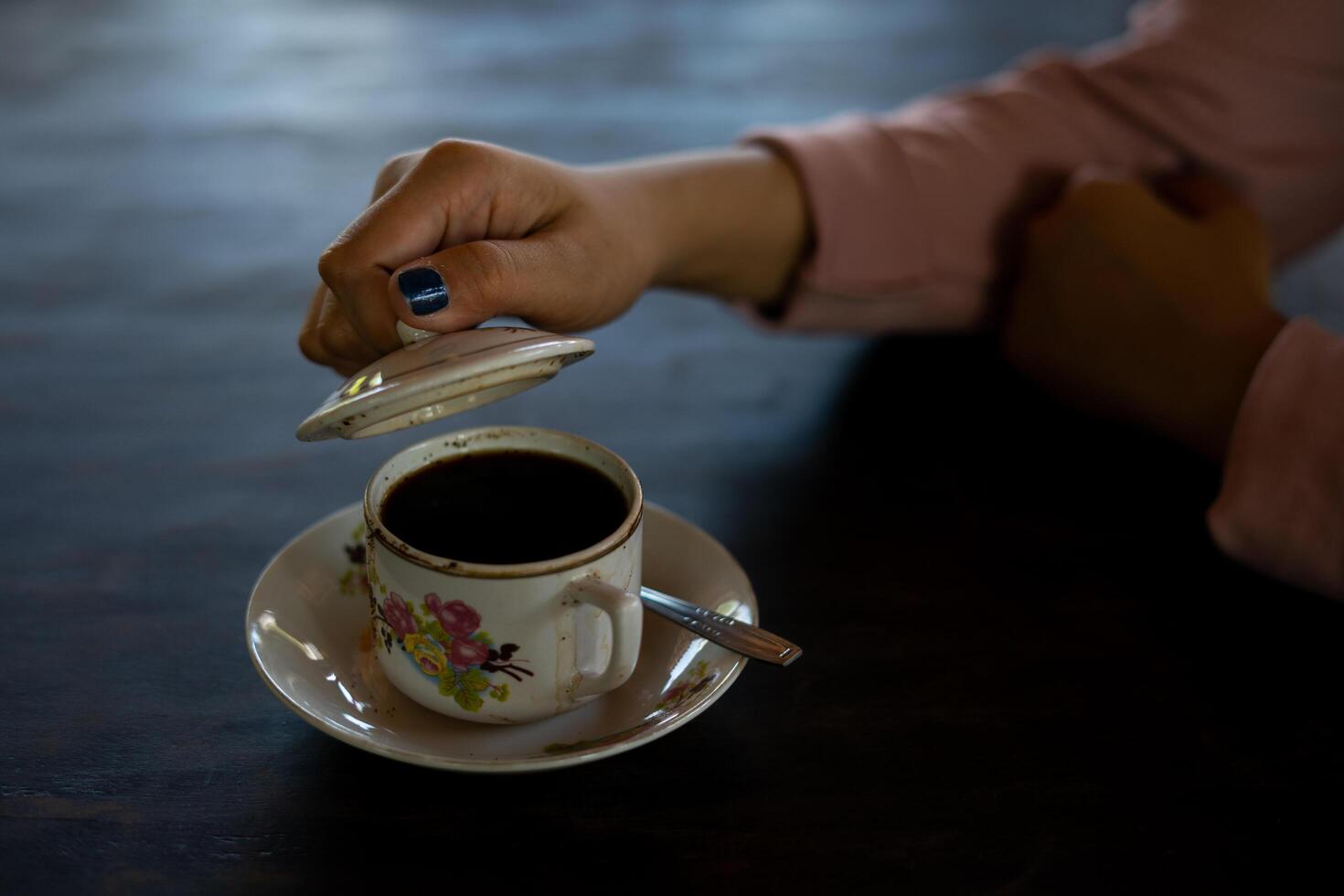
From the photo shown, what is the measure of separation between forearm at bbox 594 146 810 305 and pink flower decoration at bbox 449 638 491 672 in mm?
333

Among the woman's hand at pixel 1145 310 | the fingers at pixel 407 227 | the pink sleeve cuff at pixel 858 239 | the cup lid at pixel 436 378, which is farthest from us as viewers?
the pink sleeve cuff at pixel 858 239

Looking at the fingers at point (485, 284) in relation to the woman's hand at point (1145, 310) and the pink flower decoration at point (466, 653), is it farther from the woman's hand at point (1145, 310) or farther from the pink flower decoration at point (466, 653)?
the woman's hand at point (1145, 310)

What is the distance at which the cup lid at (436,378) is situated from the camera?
0.46m

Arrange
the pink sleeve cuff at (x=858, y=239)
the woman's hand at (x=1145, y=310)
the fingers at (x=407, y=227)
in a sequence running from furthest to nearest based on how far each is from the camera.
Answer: the pink sleeve cuff at (x=858, y=239) < the woman's hand at (x=1145, y=310) < the fingers at (x=407, y=227)

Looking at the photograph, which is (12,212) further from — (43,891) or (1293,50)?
(1293,50)

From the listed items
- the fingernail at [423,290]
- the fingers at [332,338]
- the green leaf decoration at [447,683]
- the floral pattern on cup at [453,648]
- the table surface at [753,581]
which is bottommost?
the table surface at [753,581]

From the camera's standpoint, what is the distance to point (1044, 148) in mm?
970

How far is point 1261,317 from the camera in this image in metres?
0.77

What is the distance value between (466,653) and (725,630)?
0.41 ft

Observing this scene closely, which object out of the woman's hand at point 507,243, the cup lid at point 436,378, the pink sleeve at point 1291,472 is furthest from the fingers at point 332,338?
the pink sleeve at point 1291,472

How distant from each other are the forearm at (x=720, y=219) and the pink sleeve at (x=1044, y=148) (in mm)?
20

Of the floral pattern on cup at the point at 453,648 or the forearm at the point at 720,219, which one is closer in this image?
the floral pattern on cup at the point at 453,648

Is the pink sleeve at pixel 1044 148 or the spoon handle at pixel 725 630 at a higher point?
the pink sleeve at pixel 1044 148

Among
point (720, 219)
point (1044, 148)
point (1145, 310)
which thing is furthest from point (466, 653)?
point (1044, 148)
